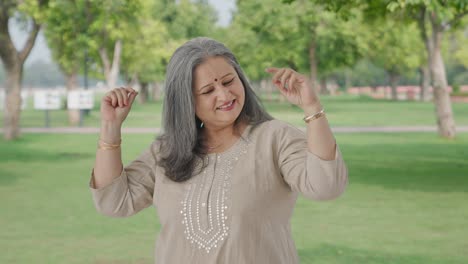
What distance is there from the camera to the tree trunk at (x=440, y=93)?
75.9ft

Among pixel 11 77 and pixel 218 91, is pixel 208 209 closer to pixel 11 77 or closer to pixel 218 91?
pixel 218 91

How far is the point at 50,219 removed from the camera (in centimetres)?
1044

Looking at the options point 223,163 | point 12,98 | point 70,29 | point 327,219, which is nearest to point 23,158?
point 12,98

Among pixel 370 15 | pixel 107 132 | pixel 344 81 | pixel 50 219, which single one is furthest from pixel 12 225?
pixel 344 81

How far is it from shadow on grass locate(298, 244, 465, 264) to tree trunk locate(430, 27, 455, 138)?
15.6 metres

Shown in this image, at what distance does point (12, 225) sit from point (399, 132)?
719 inches

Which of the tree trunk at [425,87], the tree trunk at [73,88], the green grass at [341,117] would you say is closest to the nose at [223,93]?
the green grass at [341,117]

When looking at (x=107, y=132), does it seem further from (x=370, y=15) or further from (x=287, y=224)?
(x=370, y=15)

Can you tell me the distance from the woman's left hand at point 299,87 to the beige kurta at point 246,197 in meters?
0.14

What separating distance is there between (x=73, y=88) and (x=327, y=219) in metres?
27.4

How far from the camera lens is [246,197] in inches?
115

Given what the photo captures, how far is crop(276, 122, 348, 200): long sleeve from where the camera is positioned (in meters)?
2.87

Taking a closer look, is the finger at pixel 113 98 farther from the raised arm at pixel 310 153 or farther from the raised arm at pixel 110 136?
the raised arm at pixel 310 153

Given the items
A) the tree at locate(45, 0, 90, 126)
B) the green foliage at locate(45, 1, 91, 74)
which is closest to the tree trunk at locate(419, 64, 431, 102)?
the tree at locate(45, 0, 90, 126)
